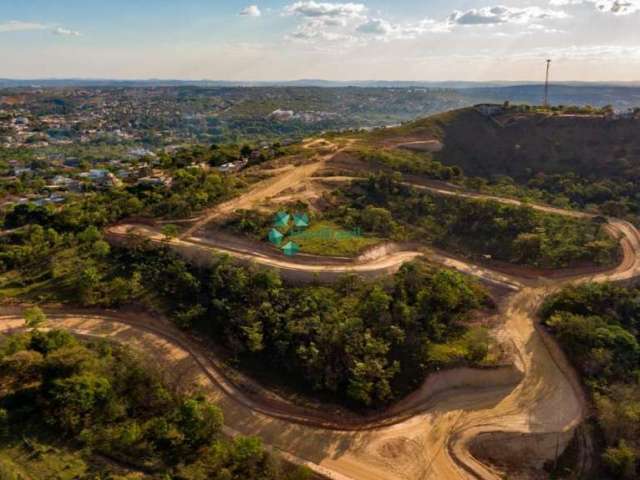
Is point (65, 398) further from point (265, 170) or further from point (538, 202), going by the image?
point (538, 202)

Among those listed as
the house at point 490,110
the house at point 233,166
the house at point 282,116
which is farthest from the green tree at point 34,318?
the house at point 282,116

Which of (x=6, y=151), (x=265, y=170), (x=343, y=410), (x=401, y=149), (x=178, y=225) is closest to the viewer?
(x=343, y=410)

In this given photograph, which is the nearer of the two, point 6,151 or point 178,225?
point 178,225

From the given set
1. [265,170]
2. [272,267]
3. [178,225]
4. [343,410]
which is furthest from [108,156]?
[343,410]

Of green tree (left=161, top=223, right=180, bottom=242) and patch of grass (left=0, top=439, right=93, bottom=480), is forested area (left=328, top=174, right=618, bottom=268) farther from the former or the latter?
patch of grass (left=0, top=439, right=93, bottom=480)

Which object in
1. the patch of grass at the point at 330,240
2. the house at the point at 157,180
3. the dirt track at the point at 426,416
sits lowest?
the dirt track at the point at 426,416

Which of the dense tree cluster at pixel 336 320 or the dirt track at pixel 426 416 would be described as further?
the dense tree cluster at pixel 336 320

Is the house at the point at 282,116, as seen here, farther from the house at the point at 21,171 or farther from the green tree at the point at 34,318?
the green tree at the point at 34,318
